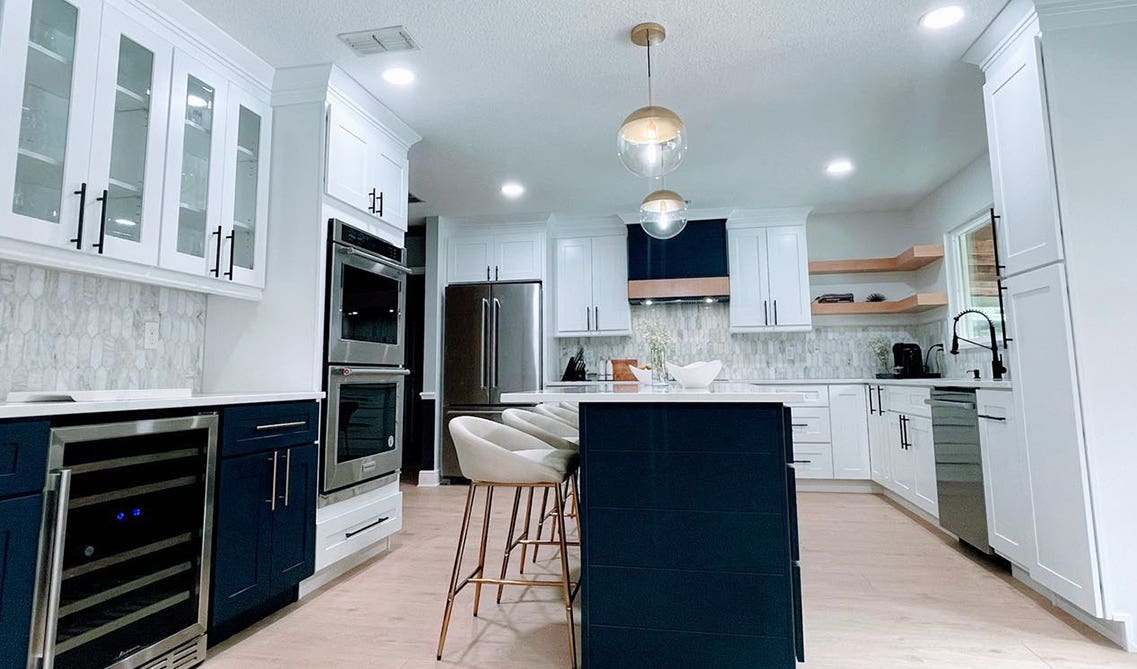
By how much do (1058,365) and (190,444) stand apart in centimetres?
339

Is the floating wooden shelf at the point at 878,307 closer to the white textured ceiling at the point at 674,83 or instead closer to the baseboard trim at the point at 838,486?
the white textured ceiling at the point at 674,83

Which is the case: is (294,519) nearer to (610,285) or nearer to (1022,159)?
(1022,159)

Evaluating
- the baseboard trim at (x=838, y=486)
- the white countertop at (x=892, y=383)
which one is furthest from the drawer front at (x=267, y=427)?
the baseboard trim at (x=838, y=486)

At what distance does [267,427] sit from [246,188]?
4.31 feet

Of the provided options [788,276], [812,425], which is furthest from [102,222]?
[788,276]

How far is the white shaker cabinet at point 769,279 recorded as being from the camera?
17.8 ft

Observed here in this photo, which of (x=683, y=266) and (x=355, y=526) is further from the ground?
(x=683, y=266)

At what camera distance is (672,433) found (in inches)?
73.2

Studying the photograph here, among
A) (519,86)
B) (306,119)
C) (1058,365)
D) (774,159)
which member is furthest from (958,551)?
(306,119)

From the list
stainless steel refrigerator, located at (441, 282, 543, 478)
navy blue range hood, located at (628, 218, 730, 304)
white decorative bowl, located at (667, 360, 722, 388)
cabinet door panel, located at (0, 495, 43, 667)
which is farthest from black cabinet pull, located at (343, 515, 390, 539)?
navy blue range hood, located at (628, 218, 730, 304)

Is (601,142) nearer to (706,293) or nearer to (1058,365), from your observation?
(706,293)

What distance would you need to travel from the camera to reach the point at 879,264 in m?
5.40

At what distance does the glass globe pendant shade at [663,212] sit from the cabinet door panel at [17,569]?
3057mm

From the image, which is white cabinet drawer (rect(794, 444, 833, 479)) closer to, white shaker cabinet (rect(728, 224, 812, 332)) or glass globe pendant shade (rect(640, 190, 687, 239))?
white shaker cabinet (rect(728, 224, 812, 332))
